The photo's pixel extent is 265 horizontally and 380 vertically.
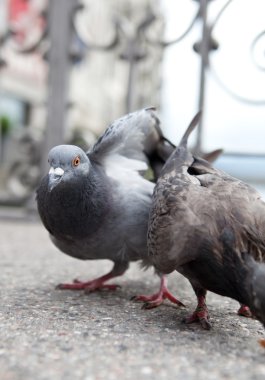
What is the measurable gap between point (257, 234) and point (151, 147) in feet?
4.98

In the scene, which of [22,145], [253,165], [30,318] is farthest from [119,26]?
[30,318]

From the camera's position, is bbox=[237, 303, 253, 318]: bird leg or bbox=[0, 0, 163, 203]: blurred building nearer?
bbox=[237, 303, 253, 318]: bird leg

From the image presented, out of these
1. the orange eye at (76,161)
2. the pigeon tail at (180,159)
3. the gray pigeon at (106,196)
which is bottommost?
the gray pigeon at (106,196)

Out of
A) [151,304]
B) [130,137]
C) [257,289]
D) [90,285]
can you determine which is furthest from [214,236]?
[90,285]

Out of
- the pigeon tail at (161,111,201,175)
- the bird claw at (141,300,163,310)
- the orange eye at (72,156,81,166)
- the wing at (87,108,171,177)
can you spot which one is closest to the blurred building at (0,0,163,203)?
the wing at (87,108,171,177)

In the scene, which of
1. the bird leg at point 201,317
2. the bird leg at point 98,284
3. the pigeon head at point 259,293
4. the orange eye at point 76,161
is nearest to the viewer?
the pigeon head at point 259,293

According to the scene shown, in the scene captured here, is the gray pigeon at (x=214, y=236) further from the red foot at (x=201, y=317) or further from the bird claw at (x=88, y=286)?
the bird claw at (x=88, y=286)

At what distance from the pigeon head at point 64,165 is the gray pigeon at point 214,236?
524 millimetres

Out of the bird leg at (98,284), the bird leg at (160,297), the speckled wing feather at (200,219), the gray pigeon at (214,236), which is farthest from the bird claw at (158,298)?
the speckled wing feather at (200,219)

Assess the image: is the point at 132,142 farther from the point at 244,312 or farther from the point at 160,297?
the point at 244,312

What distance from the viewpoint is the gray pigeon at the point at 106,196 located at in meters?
2.92

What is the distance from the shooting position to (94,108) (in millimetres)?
33188

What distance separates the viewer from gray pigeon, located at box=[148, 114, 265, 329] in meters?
2.29

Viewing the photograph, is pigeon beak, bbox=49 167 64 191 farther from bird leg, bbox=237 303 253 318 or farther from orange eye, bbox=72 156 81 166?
bird leg, bbox=237 303 253 318
